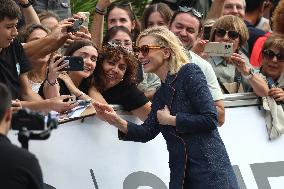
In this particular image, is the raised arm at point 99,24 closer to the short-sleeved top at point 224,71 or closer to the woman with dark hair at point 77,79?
the woman with dark hair at point 77,79

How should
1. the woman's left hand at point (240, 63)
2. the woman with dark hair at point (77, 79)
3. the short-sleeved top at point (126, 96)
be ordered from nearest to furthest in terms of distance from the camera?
1. the woman with dark hair at point (77, 79)
2. the short-sleeved top at point (126, 96)
3. the woman's left hand at point (240, 63)

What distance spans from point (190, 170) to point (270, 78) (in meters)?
2.22

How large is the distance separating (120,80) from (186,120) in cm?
139

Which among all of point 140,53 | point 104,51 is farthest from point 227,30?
point 140,53

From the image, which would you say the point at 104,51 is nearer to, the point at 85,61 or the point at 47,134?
the point at 85,61

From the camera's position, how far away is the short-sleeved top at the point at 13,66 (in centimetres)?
793

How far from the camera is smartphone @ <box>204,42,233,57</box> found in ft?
29.5

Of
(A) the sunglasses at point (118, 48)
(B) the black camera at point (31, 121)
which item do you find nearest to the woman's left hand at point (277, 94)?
(A) the sunglasses at point (118, 48)

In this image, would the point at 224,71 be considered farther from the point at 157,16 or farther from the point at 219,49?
the point at 157,16

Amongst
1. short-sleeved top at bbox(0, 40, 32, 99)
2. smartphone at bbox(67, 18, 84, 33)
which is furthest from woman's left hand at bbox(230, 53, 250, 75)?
short-sleeved top at bbox(0, 40, 32, 99)

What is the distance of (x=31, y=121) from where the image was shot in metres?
5.92

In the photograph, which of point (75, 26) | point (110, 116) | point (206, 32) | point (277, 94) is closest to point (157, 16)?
point (206, 32)

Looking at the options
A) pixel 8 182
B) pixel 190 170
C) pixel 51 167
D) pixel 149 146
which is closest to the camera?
pixel 8 182

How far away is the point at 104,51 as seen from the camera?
885 cm
